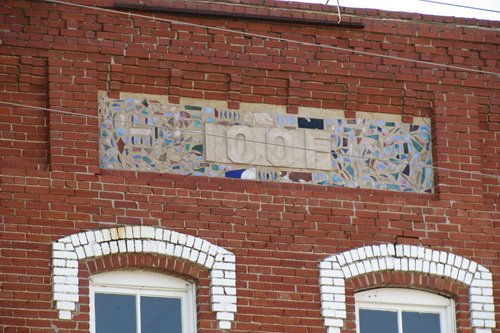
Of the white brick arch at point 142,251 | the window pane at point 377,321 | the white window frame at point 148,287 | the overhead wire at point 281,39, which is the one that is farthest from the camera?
the overhead wire at point 281,39

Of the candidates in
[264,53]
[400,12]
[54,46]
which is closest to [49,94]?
[54,46]

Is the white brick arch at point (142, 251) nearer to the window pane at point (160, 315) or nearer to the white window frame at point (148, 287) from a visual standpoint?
the white window frame at point (148, 287)

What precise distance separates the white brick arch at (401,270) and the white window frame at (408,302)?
0.86 ft

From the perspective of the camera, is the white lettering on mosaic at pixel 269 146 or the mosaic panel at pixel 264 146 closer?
the mosaic panel at pixel 264 146

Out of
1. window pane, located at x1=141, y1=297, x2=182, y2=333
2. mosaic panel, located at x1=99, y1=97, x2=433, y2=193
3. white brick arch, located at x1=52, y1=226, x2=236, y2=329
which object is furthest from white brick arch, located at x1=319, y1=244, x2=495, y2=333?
window pane, located at x1=141, y1=297, x2=182, y2=333

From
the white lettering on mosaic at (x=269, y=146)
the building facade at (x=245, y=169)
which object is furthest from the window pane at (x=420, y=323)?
the white lettering on mosaic at (x=269, y=146)

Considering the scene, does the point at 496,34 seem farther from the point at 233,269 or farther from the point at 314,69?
the point at 233,269

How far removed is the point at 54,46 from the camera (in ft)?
77.7

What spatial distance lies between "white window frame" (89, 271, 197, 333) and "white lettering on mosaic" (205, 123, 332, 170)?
1547mm

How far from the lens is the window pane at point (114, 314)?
22.9 metres

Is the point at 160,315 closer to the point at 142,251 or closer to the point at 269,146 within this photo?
the point at 142,251

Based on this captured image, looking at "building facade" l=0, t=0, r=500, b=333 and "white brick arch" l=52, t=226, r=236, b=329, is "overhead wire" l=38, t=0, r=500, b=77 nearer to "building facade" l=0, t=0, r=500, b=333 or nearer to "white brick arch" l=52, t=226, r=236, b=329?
"building facade" l=0, t=0, r=500, b=333

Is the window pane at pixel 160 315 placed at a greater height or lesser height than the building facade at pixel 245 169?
lesser

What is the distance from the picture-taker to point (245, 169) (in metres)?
24.0
